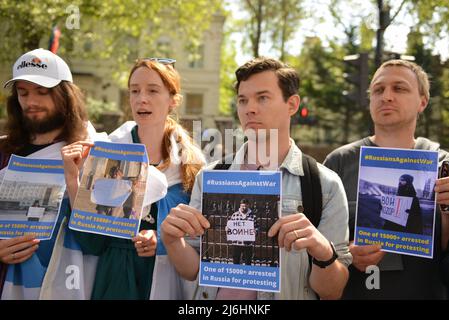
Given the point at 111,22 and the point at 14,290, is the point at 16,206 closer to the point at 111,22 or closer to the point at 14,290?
the point at 14,290

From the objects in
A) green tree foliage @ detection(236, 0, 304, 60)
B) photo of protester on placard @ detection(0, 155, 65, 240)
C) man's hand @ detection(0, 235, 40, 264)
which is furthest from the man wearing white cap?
green tree foliage @ detection(236, 0, 304, 60)

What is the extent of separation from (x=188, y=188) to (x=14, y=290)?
1.07 m

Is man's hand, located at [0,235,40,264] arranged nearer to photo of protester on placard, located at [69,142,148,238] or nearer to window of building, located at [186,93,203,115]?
photo of protester on placard, located at [69,142,148,238]

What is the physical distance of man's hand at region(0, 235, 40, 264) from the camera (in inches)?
100

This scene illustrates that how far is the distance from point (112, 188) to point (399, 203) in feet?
4.54

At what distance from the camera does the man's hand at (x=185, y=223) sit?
6.89 feet

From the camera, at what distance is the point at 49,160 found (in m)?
2.68

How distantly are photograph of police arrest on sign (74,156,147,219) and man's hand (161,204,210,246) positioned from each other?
0.27 meters

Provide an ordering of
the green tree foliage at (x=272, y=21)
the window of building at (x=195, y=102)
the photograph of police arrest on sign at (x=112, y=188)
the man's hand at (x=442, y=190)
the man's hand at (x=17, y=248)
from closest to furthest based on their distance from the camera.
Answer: the man's hand at (x=442, y=190)
the photograph of police arrest on sign at (x=112, y=188)
the man's hand at (x=17, y=248)
the green tree foliage at (x=272, y=21)
the window of building at (x=195, y=102)

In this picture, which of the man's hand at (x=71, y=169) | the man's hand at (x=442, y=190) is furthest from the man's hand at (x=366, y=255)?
the man's hand at (x=71, y=169)

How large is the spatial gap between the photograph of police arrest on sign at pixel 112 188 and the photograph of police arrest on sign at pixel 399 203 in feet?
3.54

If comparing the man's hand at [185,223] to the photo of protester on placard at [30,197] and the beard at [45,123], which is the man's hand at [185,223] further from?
the beard at [45,123]
